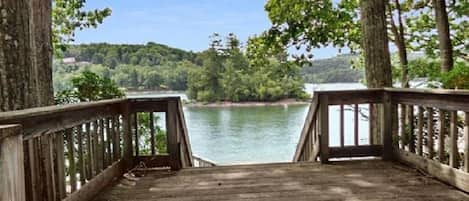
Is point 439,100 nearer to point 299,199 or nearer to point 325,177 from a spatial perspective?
point 325,177

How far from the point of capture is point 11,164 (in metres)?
1.70

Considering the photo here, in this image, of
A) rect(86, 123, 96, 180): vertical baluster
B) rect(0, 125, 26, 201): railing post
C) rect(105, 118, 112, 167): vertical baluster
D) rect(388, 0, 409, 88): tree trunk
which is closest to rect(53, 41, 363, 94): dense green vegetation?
rect(388, 0, 409, 88): tree trunk

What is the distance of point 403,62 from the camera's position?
11.5m

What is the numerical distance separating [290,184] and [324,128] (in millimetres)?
1071

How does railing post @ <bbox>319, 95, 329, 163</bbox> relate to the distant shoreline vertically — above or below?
above

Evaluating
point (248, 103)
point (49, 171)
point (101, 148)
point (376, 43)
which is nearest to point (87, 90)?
point (101, 148)

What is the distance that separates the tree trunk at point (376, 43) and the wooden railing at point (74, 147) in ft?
8.11

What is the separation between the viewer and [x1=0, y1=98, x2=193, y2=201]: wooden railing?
1807 mm

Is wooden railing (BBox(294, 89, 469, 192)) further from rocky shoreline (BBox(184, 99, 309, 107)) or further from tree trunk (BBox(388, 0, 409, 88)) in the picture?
rocky shoreline (BBox(184, 99, 309, 107))

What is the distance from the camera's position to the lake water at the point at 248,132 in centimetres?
2460

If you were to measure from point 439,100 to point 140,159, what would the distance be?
9.63ft

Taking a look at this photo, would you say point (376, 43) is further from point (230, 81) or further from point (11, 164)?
point (230, 81)

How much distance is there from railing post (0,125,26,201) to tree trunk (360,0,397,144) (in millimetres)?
4428

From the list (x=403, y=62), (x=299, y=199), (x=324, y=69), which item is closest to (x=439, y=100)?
(x=299, y=199)
